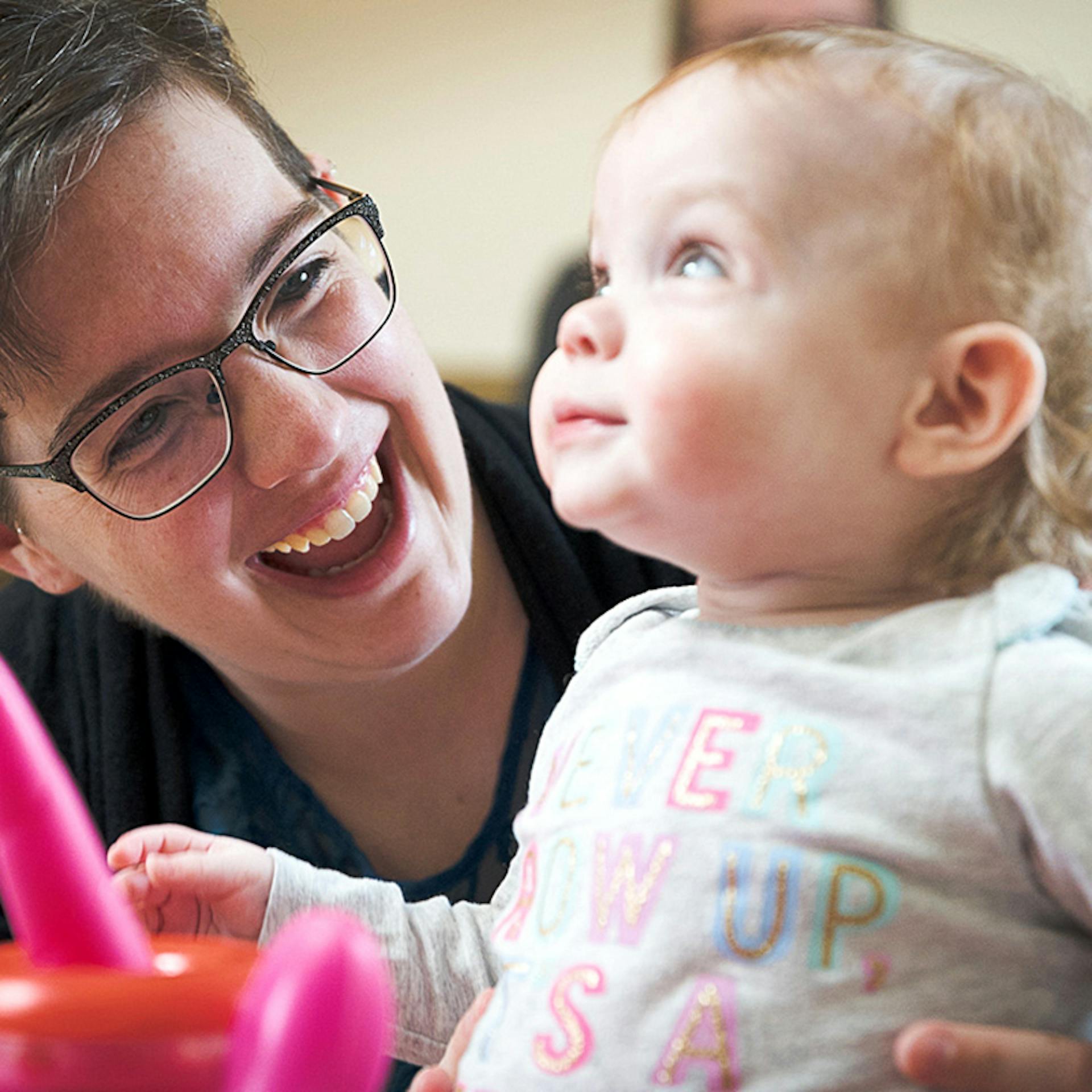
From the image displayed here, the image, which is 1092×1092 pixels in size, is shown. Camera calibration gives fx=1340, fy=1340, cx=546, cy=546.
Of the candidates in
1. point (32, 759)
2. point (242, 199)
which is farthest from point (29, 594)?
point (32, 759)

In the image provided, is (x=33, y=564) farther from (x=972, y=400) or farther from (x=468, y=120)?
(x=468, y=120)

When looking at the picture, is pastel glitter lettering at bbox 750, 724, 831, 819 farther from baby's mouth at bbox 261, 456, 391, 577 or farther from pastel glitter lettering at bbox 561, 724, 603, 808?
baby's mouth at bbox 261, 456, 391, 577

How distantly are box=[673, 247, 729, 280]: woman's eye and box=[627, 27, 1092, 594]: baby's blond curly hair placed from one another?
0.09m

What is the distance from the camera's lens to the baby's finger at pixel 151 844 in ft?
3.14

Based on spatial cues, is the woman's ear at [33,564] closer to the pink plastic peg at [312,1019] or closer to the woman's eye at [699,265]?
the woman's eye at [699,265]

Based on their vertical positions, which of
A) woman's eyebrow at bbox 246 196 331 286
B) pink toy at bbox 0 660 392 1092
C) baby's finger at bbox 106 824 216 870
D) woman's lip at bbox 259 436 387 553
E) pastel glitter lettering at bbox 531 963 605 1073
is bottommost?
pastel glitter lettering at bbox 531 963 605 1073

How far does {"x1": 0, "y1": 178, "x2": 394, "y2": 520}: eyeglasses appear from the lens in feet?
3.65

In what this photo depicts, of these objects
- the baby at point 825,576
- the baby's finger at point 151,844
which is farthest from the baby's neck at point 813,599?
the baby's finger at point 151,844

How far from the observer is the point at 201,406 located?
1123mm

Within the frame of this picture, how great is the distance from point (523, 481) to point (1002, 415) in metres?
0.86

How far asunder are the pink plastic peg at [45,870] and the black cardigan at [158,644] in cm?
86

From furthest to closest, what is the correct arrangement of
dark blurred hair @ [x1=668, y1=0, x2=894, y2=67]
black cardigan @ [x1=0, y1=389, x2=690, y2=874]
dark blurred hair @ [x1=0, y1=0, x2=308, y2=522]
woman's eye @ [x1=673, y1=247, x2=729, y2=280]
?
dark blurred hair @ [x1=668, y1=0, x2=894, y2=67], black cardigan @ [x1=0, y1=389, x2=690, y2=874], dark blurred hair @ [x1=0, y1=0, x2=308, y2=522], woman's eye @ [x1=673, y1=247, x2=729, y2=280]

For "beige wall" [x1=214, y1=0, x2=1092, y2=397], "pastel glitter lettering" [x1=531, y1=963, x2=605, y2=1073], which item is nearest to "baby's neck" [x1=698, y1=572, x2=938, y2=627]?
"pastel glitter lettering" [x1=531, y1=963, x2=605, y2=1073]

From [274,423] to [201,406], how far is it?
66 millimetres
